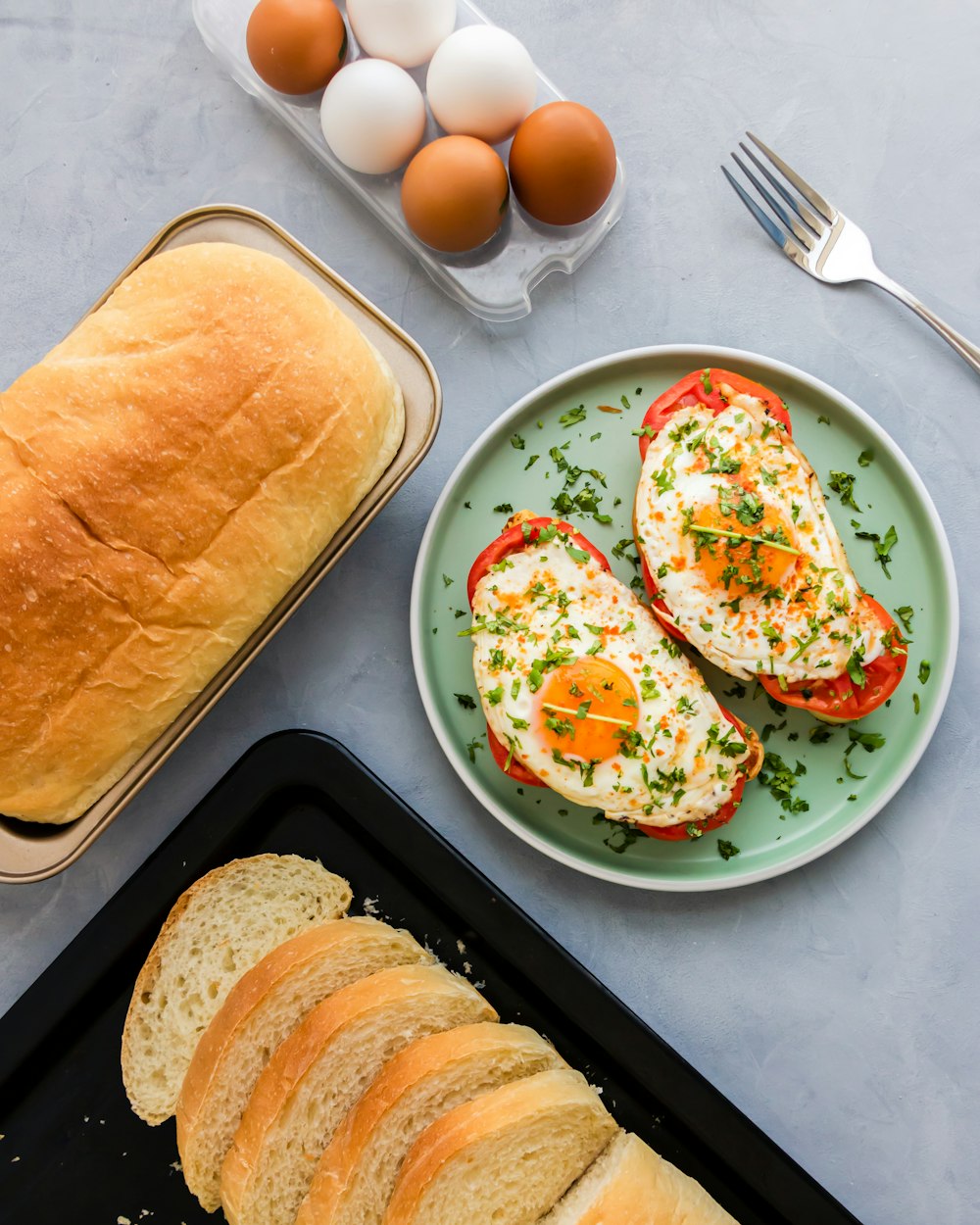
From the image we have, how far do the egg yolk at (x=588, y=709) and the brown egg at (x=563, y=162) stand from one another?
→ 1336 millimetres

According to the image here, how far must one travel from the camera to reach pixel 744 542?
8.46 ft

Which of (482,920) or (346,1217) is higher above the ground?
(482,920)

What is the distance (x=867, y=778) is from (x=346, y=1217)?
1.86m

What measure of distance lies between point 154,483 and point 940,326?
7.56 feet

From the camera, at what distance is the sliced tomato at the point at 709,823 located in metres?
2.67

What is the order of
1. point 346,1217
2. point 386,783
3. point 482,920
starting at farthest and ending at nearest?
point 386,783 < point 482,920 < point 346,1217

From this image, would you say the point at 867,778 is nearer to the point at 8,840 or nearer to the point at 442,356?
the point at 442,356

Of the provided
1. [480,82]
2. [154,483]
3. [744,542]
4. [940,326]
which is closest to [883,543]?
[744,542]

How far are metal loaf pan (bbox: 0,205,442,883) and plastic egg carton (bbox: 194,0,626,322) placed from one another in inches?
15.7

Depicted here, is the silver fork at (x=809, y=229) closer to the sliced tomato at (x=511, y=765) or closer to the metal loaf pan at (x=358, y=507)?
the metal loaf pan at (x=358, y=507)

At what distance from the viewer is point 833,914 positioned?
288 centimetres

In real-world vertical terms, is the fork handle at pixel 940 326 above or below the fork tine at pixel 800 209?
above

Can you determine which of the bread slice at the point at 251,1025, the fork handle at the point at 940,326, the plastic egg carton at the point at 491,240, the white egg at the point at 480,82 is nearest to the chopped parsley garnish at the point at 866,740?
the fork handle at the point at 940,326

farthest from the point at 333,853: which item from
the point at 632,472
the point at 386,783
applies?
the point at 632,472
